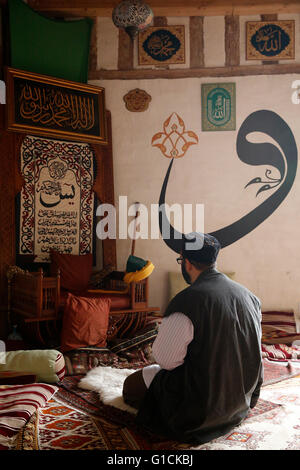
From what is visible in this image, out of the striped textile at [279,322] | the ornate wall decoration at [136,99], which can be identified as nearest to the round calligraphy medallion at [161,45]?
the ornate wall decoration at [136,99]

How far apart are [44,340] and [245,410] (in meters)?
2.38

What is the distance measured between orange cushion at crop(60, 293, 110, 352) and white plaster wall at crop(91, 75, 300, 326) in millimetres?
1558

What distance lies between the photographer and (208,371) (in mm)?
2602

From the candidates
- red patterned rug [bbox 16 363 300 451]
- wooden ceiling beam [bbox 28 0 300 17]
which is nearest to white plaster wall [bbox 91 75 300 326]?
wooden ceiling beam [bbox 28 0 300 17]

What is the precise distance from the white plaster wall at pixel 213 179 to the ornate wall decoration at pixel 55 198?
0.45 m

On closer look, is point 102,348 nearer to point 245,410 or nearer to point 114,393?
point 114,393

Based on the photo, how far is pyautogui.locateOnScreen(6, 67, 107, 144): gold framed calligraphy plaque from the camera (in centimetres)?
530

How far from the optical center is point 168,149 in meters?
6.09

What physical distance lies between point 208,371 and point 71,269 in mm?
3086

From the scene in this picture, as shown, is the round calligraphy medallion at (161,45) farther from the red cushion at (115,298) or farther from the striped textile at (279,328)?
the striped textile at (279,328)

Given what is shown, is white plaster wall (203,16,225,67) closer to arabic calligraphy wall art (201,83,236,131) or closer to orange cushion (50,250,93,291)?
arabic calligraphy wall art (201,83,236,131)

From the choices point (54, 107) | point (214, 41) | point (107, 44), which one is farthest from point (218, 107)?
point (54, 107)

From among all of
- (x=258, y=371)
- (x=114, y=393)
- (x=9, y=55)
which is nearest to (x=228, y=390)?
(x=258, y=371)

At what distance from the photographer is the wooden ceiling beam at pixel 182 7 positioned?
587cm
